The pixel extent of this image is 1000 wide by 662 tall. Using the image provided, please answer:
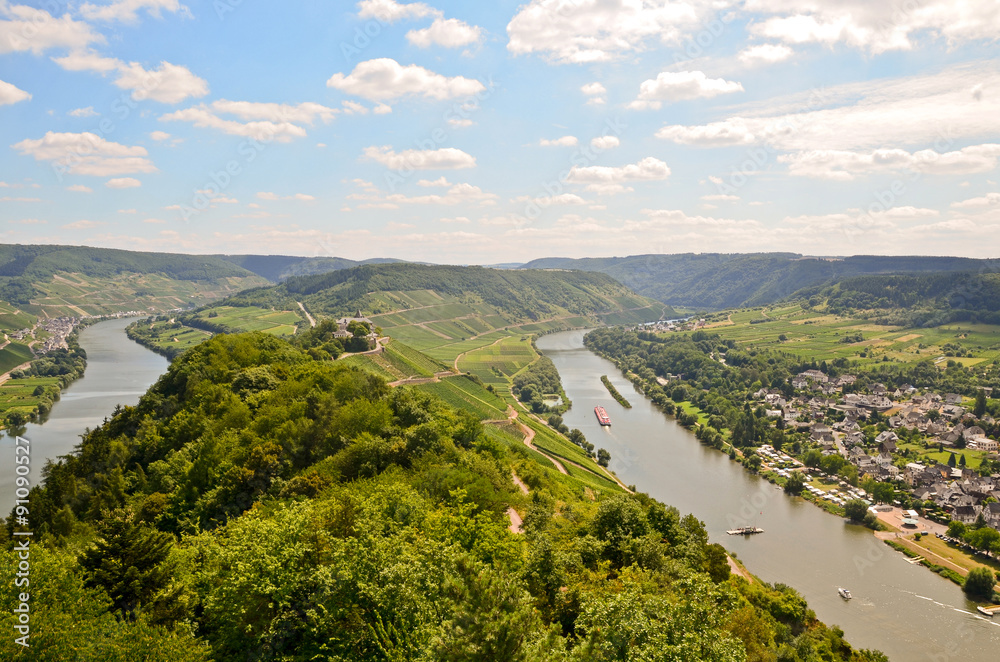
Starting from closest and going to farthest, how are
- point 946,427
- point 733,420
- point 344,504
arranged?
point 344,504 → point 946,427 → point 733,420

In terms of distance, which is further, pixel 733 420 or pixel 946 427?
pixel 733 420

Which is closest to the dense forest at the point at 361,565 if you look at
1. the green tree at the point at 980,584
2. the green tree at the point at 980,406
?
the green tree at the point at 980,584

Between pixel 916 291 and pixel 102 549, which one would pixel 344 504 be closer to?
pixel 102 549

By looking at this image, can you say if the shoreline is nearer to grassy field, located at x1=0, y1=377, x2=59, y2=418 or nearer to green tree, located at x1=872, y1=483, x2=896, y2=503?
green tree, located at x1=872, y1=483, x2=896, y2=503

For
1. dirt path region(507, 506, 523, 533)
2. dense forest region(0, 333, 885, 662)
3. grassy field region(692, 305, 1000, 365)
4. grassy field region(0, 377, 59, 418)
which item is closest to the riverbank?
grassy field region(0, 377, 59, 418)

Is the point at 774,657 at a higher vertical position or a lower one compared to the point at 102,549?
lower

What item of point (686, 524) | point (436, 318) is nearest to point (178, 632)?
point (686, 524)
